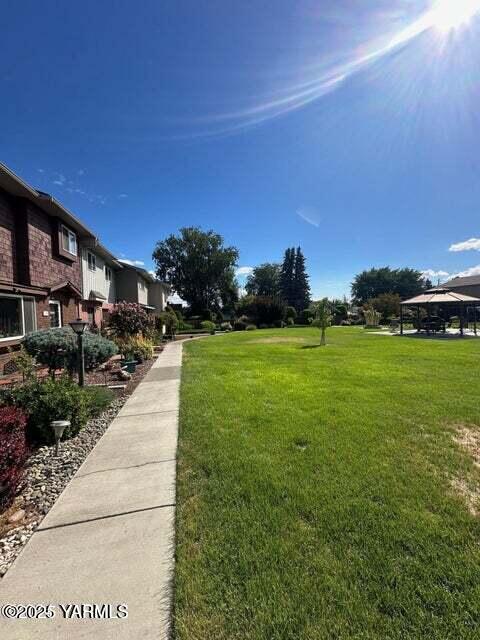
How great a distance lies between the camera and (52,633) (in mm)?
1538

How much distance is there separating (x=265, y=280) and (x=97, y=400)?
5765 centimetres

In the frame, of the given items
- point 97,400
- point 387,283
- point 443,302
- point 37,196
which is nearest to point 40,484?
point 97,400

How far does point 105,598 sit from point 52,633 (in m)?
0.29

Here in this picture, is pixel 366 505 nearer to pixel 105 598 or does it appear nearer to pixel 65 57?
pixel 105 598

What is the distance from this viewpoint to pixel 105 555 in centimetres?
207

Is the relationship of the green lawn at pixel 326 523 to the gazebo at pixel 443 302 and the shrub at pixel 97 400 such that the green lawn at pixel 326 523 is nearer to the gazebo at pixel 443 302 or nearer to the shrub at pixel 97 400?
the shrub at pixel 97 400

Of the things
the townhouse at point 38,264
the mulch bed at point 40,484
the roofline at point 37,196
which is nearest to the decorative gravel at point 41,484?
the mulch bed at point 40,484

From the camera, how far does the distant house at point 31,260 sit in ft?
30.6

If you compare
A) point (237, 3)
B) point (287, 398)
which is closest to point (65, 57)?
point (237, 3)

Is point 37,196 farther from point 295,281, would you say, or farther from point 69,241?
point 295,281

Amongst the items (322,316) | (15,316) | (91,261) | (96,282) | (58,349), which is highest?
(91,261)

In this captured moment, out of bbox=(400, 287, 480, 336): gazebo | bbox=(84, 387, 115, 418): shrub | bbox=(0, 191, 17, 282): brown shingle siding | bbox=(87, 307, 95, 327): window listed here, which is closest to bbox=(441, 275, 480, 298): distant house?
bbox=(400, 287, 480, 336): gazebo

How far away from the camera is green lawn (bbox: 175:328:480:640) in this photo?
1.59m

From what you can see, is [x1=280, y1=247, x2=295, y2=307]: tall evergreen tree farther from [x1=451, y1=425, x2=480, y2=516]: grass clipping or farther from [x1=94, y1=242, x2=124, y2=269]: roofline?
[x1=451, y1=425, x2=480, y2=516]: grass clipping
